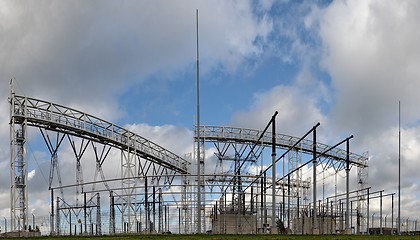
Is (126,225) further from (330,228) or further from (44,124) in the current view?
(330,228)

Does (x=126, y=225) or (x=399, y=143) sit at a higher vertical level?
(x=399, y=143)

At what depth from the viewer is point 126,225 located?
5994cm

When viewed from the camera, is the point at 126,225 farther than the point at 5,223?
Yes

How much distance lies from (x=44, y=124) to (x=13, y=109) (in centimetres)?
329

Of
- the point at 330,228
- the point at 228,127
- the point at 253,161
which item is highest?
the point at 228,127

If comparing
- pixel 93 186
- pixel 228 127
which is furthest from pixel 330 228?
pixel 93 186

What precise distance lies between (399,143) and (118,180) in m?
30.0

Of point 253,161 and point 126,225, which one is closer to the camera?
point 126,225

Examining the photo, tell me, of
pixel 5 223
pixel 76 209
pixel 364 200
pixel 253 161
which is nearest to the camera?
pixel 5 223

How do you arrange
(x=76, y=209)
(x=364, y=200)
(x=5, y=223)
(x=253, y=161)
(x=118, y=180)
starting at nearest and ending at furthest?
(x=5, y=223), (x=118, y=180), (x=76, y=209), (x=253, y=161), (x=364, y=200)

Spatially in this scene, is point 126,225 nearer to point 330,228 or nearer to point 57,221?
point 57,221

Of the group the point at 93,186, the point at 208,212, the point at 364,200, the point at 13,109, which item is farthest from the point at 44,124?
the point at 364,200

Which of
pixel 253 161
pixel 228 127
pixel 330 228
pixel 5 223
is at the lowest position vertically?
pixel 330 228

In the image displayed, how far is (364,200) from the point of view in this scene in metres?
82.5
